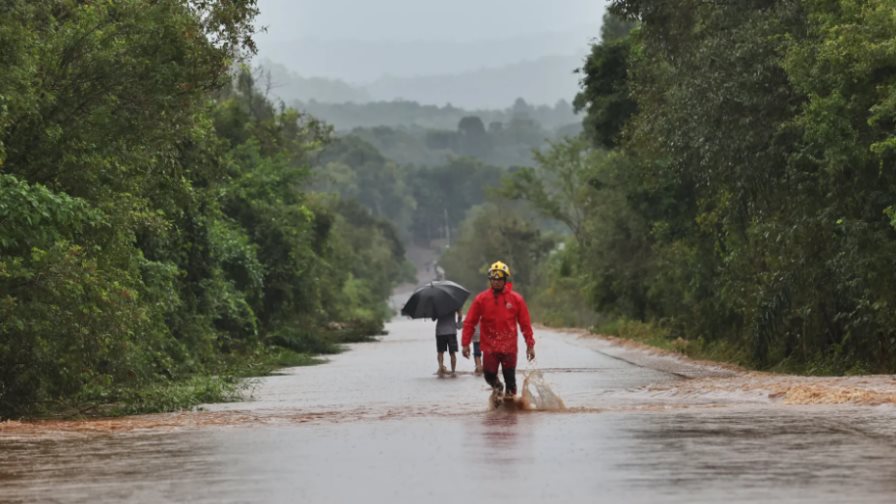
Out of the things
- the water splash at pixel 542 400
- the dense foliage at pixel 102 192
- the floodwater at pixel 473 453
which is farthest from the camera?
the dense foliage at pixel 102 192

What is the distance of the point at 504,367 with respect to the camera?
19234 millimetres

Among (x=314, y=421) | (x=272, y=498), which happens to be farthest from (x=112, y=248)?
(x=272, y=498)

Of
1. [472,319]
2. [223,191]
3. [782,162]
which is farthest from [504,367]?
[223,191]

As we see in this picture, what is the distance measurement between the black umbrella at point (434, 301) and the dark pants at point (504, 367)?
10.9 meters

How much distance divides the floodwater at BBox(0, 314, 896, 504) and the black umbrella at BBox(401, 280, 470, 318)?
26.7 ft

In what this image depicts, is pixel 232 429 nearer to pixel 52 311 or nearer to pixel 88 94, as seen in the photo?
pixel 52 311

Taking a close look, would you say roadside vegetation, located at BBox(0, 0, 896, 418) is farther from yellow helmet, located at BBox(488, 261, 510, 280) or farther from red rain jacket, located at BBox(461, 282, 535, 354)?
yellow helmet, located at BBox(488, 261, 510, 280)

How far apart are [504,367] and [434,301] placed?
1184cm

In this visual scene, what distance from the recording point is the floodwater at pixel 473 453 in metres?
10.7

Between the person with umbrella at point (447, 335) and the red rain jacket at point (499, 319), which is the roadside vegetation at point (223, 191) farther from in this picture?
the red rain jacket at point (499, 319)

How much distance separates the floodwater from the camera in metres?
10.7

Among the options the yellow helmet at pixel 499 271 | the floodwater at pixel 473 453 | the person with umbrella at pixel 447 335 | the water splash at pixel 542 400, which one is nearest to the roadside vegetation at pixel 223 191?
the floodwater at pixel 473 453

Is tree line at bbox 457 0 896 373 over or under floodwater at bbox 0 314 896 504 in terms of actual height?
over

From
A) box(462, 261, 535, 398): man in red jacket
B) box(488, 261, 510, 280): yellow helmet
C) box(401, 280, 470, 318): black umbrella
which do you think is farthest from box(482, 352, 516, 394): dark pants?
box(401, 280, 470, 318): black umbrella
